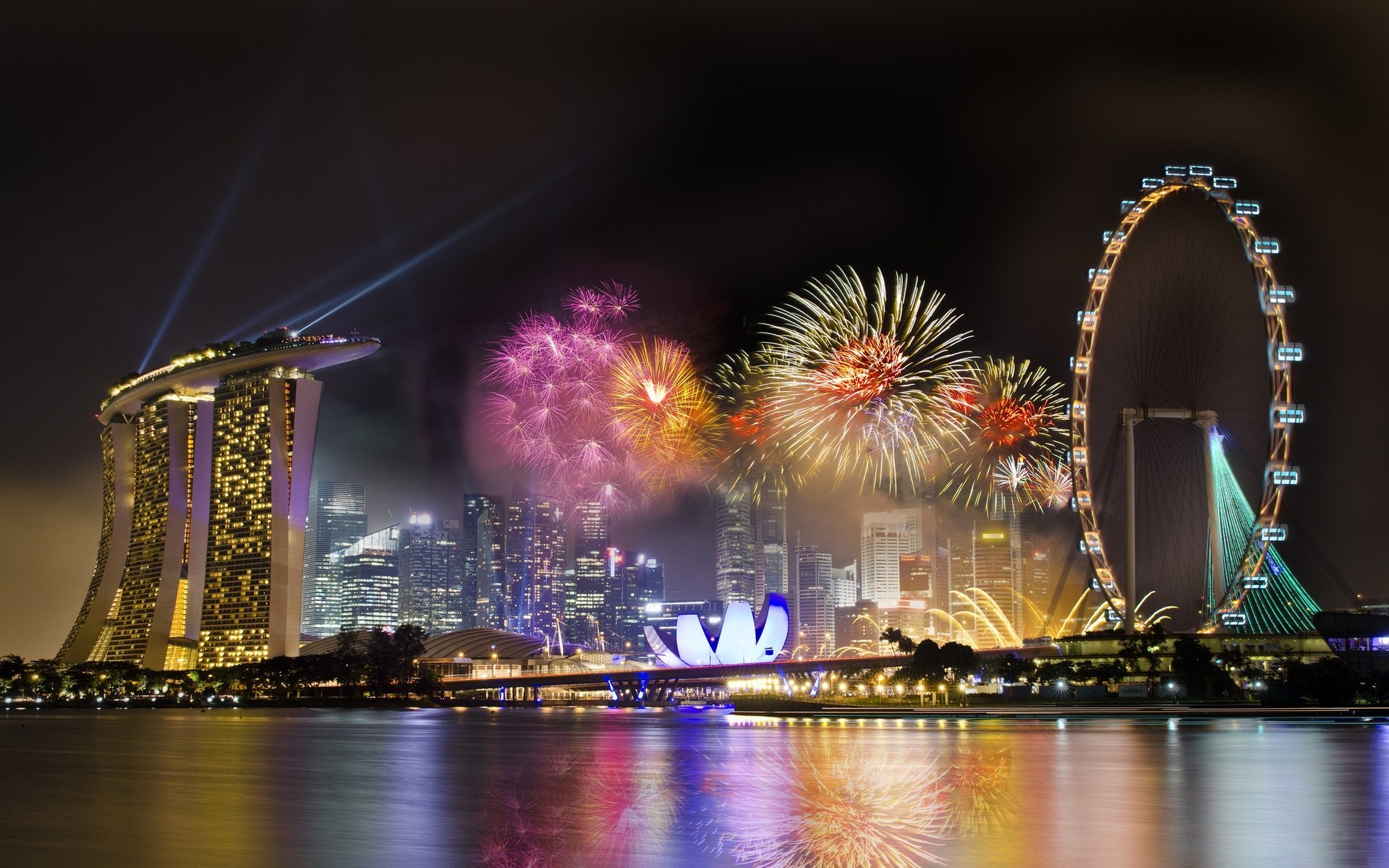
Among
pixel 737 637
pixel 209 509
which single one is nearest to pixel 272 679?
pixel 209 509

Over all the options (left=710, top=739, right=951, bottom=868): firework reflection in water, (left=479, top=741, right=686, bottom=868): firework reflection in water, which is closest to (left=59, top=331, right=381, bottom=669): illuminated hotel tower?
(left=479, top=741, right=686, bottom=868): firework reflection in water

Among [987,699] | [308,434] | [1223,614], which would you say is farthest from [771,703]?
[308,434]

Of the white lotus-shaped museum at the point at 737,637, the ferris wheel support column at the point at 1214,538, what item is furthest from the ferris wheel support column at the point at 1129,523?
the white lotus-shaped museum at the point at 737,637

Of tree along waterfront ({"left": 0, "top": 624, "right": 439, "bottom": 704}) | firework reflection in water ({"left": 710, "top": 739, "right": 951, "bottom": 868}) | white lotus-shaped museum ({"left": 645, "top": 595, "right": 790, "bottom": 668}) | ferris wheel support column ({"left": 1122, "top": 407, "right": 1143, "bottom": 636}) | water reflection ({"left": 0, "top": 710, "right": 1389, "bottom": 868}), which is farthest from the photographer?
tree along waterfront ({"left": 0, "top": 624, "right": 439, "bottom": 704})

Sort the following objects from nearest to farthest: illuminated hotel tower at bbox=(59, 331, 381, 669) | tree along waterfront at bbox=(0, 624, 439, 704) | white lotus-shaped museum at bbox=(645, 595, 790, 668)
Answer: white lotus-shaped museum at bbox=(645, 595, 790, 668)
tree along waterfront at bbox=(0, 624, 439, 704)
illuminated hotel tower at bbox=(59, 331, 381, 669)

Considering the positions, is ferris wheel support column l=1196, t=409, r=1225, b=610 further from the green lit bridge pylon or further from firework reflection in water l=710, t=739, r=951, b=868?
firework reflection in water l=710, t=739, r=951, b=868

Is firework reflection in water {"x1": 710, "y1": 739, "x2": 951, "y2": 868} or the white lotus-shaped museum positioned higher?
firework reflection in water {"x1": 710, "y1": 739, "x2": 951, "y2": 868}

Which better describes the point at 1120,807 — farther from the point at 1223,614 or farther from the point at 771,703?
the point at 771,703
